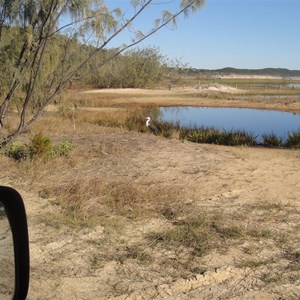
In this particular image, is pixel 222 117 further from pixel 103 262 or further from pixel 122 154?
pixel 103 262

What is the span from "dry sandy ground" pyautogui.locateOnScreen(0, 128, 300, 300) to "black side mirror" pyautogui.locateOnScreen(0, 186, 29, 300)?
5.75ft

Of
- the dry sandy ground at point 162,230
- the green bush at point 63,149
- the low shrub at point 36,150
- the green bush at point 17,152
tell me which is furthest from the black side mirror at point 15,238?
the green bush at point 63,149

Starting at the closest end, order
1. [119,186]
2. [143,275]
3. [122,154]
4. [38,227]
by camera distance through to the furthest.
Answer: [143,275], [38,227], [119,186], [122,154]

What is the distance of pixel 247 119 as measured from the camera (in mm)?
31172

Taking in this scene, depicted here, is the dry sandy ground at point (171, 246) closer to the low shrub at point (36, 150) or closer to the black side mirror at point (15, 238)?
the low shrub at point (36, 150)

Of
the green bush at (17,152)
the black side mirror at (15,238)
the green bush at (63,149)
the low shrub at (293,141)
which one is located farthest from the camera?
the low shrub at (293,141)

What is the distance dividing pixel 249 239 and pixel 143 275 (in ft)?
5.34

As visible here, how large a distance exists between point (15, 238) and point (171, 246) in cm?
322

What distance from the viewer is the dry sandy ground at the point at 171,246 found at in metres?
4.64

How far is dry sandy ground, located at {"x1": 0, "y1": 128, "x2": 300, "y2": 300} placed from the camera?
4641 mm

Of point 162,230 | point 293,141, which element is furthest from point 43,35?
point 293,141

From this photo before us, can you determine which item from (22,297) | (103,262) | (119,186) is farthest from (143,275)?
(119,186)

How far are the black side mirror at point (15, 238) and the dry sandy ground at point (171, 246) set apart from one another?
175cm

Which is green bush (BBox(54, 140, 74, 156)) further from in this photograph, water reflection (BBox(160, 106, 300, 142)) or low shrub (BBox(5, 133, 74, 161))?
water reflection (BBox(160, 106, 300, 142))
